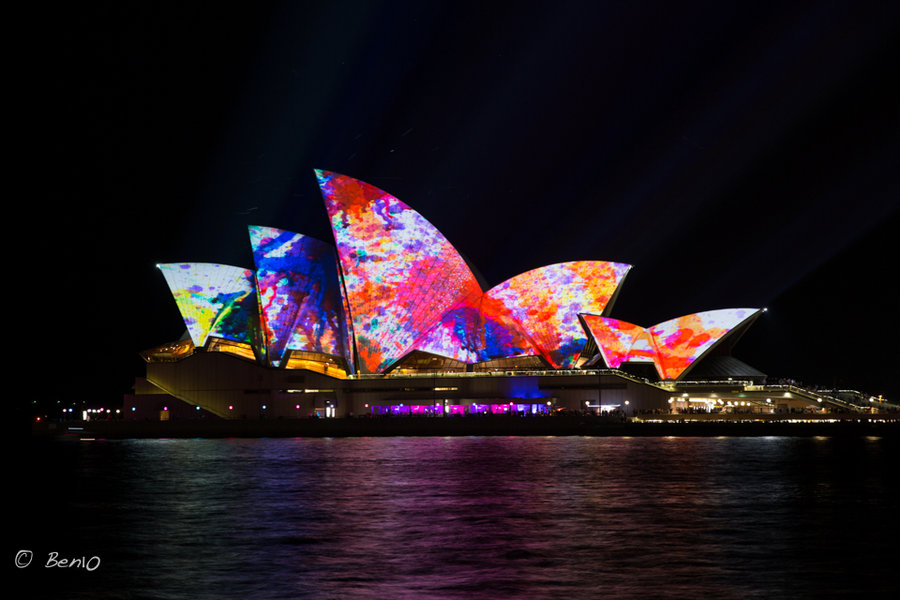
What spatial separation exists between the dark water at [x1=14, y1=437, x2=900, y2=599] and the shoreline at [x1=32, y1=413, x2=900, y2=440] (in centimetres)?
1793

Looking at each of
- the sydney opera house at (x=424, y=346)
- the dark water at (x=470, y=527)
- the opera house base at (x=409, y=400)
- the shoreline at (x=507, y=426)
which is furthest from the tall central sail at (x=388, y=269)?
the dark water at (x=470, y=527)

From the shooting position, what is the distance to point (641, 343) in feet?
203

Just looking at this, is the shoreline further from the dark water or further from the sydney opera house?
the dark water

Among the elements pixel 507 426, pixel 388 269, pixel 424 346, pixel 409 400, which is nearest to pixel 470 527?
pixel 507 426

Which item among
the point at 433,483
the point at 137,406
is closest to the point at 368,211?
the point at 137,406

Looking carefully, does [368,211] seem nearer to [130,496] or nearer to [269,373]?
[269,373]

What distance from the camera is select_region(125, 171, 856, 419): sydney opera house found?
194ft

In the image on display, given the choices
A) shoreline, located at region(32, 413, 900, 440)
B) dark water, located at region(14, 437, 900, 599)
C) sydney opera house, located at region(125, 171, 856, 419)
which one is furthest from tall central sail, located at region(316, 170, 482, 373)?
dark water, located at region(14, 437, 900, 599)

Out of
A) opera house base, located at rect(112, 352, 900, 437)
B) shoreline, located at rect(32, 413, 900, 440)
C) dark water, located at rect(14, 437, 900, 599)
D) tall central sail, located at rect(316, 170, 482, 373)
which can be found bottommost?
dark water, located at rect(14, 437, 900, 599)

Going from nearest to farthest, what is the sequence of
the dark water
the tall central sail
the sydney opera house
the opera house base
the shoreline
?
the dark water → the shoreline → the tall central sail → the opera house base → the sydney opera house

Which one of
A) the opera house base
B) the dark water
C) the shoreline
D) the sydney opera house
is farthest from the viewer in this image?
the sydney opera house

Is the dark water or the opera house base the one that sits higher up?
the opera house base

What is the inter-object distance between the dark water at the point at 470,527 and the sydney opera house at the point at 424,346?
Answer: 23.8 metres

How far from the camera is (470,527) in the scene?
18.7m
